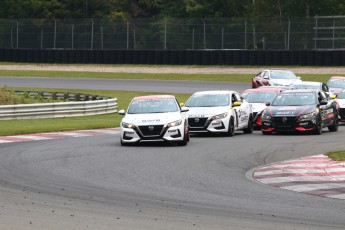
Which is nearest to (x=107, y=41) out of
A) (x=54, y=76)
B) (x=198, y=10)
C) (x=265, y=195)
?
(x=54, y=76)

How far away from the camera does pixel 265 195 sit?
1379cm

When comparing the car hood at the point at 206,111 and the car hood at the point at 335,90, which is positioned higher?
the car hood at the point at 206,111

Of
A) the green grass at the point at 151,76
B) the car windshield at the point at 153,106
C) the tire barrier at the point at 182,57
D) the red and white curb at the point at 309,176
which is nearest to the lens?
the red and white curb at the point at 309,176

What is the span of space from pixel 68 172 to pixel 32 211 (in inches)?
192

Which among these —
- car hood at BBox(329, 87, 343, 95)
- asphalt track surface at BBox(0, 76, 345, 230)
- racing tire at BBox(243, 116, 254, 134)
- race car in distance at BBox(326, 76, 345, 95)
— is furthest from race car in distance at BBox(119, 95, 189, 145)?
race car in distance at BBox(326, 76, 345, 95)

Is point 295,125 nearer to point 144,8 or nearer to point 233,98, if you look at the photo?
point 233,98

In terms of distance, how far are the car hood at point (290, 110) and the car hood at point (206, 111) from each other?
140 centimetres

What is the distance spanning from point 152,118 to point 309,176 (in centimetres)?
738

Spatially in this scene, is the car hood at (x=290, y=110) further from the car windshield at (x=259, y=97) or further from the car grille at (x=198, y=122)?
the car windshield at (x=259, y=97)

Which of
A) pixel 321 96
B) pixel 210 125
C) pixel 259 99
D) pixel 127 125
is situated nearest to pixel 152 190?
pixel 127 125

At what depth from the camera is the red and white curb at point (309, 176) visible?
14500 millimetres

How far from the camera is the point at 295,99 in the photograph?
27906 mm

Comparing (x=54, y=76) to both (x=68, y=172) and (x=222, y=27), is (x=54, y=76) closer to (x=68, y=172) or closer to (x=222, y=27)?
(x=222, y=27)

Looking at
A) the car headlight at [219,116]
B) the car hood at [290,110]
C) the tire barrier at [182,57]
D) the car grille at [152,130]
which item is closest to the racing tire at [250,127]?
the car hood at [290,110]
